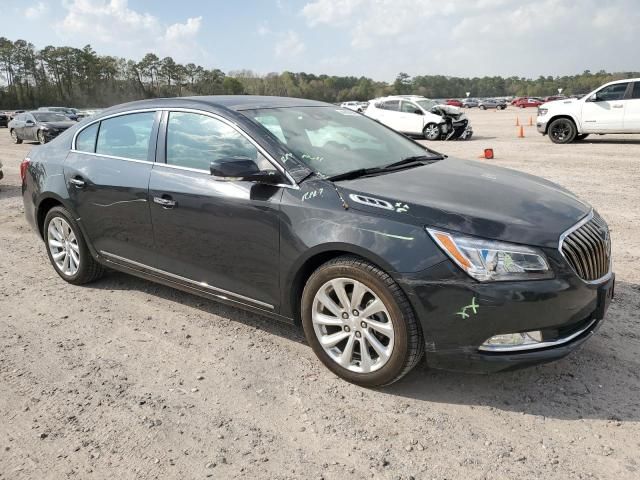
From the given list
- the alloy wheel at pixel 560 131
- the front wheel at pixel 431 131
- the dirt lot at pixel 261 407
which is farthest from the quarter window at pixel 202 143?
the front wheel at pixel 431 131

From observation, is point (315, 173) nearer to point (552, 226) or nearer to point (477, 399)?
point (552, 226)

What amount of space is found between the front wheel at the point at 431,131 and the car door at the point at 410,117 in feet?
0.94

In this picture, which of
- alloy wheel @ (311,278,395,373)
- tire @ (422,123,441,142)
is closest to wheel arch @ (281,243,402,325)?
alloy wheel @ (311,278,395,373)

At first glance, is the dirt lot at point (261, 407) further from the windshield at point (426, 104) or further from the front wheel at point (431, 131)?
the windshield at point (426, 104)

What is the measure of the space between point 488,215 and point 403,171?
2.92 ft

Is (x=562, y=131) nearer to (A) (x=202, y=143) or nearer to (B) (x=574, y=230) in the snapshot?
(B) (x=574, y=230)

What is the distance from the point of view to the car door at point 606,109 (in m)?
15.0

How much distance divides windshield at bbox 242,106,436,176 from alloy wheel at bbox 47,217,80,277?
2238 millimetres

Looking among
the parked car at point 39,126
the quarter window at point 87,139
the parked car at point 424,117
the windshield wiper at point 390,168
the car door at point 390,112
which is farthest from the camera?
the parked car at point 39,126

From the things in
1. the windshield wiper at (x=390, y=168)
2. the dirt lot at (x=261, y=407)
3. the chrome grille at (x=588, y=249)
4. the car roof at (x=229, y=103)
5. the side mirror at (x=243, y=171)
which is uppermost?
the car roof at (x=229, y=103)

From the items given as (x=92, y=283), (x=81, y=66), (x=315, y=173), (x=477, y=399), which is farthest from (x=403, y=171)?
(x=81, y=66)

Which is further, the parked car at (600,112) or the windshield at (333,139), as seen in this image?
the parked car at (600,112)

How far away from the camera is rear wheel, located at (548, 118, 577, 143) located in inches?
635

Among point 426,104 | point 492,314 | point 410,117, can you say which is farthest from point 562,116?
point 492,314
